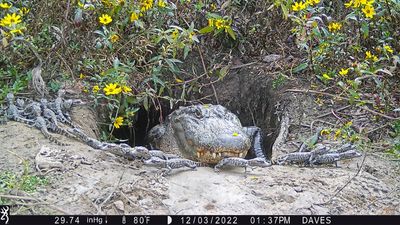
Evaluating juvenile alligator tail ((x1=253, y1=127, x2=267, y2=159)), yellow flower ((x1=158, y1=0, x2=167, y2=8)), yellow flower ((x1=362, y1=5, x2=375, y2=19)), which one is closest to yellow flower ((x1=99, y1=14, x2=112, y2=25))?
yellow flower ((x1=158, y1=0, x2=167, y2=8))

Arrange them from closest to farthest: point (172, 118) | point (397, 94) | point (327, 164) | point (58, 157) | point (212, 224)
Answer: point (212, 224), point (58, 157), point (327, 164), point (397, 94), point (172, 118)

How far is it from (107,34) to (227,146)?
1.25m

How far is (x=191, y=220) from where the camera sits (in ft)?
9.12

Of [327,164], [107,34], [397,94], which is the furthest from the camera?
[107,34]

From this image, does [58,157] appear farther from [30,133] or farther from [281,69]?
[281,69]

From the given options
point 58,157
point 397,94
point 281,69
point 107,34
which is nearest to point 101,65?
point 107,34

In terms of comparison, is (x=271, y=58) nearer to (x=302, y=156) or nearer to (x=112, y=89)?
(x=302, y=156)

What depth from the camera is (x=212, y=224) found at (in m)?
2.74

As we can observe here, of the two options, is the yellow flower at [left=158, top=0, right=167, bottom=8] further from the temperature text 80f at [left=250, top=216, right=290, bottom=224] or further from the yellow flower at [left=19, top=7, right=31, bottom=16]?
the temperature text 80f at [left=250, top=216, right=290, bottom=224]

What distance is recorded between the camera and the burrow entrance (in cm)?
483

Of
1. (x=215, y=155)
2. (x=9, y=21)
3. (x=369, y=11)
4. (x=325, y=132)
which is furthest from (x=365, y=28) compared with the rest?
(x=9, y=21)

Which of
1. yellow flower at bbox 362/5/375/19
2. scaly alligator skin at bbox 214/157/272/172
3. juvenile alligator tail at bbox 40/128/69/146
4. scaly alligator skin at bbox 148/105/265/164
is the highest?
yellow flower at bbox 362/5/375/19

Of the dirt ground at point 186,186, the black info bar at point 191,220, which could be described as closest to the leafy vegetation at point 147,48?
the dirt ground at point 186,186

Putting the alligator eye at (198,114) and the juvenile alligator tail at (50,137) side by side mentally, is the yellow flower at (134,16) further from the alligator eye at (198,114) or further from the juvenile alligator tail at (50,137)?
the juvenile alligator tail at (50,137)
